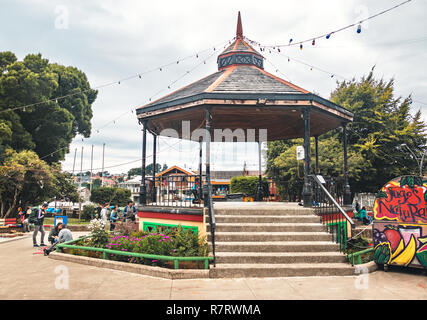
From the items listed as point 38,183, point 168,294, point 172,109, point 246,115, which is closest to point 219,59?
point 246,115

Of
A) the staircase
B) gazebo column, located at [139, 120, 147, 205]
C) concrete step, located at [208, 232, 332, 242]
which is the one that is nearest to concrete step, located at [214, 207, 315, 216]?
the staircase

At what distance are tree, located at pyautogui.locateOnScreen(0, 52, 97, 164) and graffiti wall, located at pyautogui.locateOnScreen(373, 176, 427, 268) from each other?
20608mm

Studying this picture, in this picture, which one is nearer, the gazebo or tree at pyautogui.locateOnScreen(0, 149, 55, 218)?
the gazebo

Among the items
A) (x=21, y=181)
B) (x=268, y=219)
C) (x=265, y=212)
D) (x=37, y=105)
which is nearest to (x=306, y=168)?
(x=265, y=212)

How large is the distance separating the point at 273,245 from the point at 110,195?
117 feet

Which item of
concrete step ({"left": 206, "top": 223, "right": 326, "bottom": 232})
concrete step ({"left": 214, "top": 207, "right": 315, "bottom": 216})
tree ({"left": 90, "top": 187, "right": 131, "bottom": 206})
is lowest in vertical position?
concrete step ({"left": 206, "top": 223, "right": 326, "bottom": 232})

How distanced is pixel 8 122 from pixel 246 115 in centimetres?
2246

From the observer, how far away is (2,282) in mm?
5922

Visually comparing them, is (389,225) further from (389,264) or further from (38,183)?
(38,183)

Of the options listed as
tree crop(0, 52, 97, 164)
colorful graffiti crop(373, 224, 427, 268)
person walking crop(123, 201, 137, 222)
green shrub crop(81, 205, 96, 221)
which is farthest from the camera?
green shrub crop(81, 205, 96, 221)

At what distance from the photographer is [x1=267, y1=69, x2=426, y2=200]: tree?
2328 cm

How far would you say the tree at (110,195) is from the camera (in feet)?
130

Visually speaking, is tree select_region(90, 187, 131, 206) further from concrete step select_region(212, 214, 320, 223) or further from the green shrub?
concrete step select_region(212, 214, 320, 223)

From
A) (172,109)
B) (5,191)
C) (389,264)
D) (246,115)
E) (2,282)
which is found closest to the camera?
(2,282)
